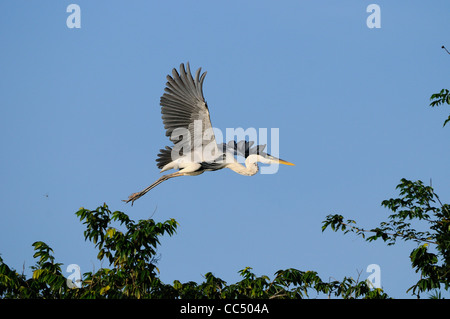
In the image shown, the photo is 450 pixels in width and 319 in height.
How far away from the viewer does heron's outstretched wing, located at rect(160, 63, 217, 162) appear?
8312 mm

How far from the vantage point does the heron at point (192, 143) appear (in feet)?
27.4

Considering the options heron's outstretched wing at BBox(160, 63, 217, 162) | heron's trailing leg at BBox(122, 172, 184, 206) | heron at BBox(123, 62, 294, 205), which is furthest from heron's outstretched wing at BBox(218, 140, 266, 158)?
heron's trailing leg at BBox(122, 172, 184, 206)

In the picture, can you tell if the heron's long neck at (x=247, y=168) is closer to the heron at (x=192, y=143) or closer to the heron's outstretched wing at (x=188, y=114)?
the heron at (x=192, y=143)

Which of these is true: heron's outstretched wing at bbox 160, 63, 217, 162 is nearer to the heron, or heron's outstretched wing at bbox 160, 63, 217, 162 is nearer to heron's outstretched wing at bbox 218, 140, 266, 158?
the heron

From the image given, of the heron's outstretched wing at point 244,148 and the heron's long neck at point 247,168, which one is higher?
the heron's outstretched wing at point 244,148

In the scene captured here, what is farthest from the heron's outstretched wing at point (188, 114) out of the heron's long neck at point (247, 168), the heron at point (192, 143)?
the heron's long neck at point (247, 168)

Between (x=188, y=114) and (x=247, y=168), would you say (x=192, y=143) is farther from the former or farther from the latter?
(x=247, y=168)

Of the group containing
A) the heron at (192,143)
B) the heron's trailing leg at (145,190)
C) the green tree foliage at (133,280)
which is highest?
the heron at (192,143)

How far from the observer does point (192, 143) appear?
8.82 m
